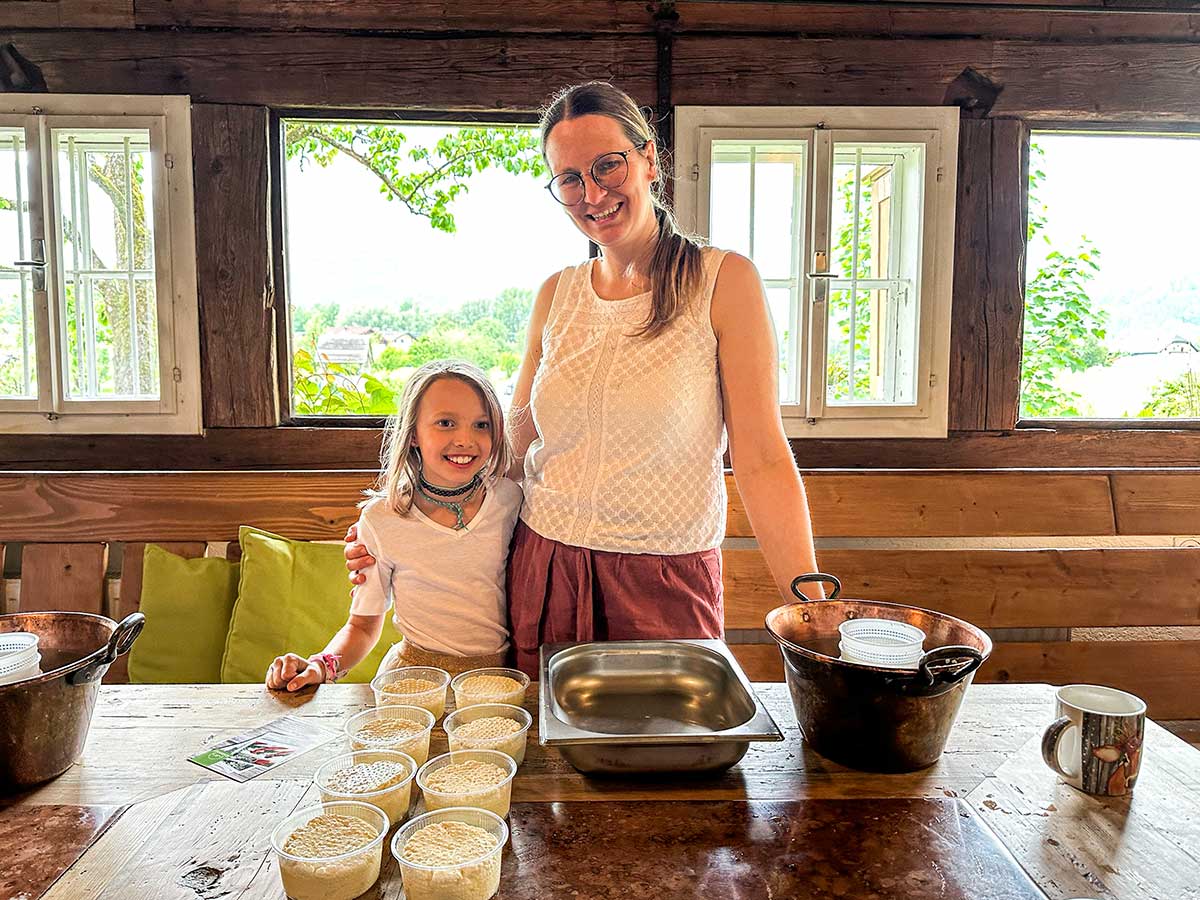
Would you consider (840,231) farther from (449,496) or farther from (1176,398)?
(449,496)

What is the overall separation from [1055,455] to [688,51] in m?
1.82

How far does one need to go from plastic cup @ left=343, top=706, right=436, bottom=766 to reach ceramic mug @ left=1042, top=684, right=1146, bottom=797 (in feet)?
2.72

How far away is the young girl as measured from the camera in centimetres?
159

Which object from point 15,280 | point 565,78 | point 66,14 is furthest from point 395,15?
point 15,280

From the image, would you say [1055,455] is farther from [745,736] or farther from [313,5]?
[313,5]

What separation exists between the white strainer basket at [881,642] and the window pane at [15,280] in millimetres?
2699

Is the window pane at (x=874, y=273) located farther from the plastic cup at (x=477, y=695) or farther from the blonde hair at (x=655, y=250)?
the plastic cup at (x=477, y=695)

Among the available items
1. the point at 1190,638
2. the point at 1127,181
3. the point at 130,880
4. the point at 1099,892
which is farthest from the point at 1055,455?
the point at 130,880

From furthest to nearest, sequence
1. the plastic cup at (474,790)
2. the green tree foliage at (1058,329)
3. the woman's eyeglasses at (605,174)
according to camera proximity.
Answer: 1. the green tree foliage at (1058,329)
2. the woman's eyeglasses at (605,174)
3. the plastic cup at (474,790)

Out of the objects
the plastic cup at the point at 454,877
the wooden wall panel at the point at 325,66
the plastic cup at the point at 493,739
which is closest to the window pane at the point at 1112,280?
the wooden wall panel at the point at 325,66

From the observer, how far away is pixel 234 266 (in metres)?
2.65

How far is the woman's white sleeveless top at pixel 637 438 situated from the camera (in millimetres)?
→ 1498

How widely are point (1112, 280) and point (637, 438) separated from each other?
2377mm

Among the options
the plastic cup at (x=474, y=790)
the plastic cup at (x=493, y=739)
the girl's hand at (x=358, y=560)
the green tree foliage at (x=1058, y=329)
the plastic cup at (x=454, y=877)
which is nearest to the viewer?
the plastic cup at (x=454, y=877)
